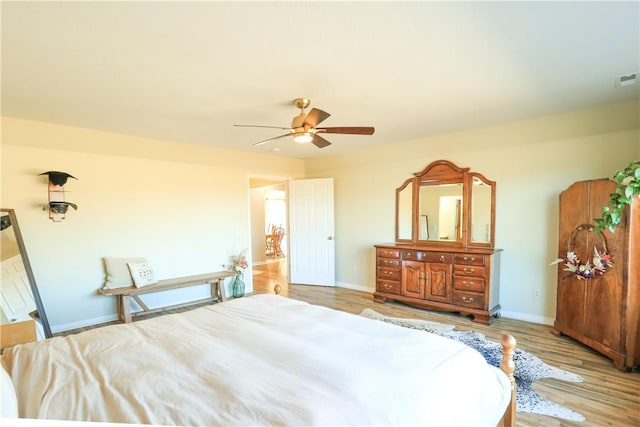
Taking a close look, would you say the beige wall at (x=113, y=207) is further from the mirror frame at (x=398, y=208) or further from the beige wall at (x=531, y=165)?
the beige wall at (x=531, y=165)

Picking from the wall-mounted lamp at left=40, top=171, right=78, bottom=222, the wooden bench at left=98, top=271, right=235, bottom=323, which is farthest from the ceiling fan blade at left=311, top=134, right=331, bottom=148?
the wall-mounted lamp at left=40, top=171, right=78, bottom=222

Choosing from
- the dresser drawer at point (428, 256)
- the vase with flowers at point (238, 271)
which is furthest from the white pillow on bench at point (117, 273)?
the dresser drawer at point (428, 256)

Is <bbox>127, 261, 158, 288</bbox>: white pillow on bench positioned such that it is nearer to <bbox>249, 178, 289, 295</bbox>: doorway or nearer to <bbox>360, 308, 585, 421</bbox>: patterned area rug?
<bbox>249, 178, 289, 295</bbox>: doorway

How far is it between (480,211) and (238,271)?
386 centimetres

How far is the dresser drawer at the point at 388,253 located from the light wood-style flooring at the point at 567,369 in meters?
0.74

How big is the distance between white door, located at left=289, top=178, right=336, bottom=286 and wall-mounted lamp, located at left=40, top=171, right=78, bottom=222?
352cm

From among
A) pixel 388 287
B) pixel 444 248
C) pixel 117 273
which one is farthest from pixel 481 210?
pixel 117 273

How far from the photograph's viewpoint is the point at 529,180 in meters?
3.85

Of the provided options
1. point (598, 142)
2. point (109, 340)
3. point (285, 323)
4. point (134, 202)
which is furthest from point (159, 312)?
point (598, 142)

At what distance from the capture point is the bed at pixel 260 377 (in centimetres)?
116

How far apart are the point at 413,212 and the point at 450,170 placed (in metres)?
0.84

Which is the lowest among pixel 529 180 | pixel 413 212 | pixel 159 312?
pixel 159 312

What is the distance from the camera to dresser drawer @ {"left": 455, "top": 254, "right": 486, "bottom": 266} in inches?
151

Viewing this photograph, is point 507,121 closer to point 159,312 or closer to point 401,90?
point 401,90
